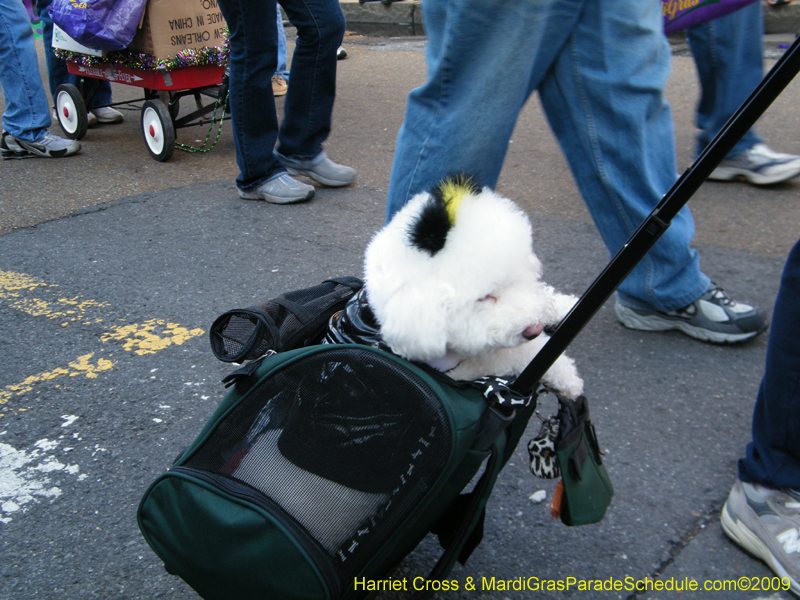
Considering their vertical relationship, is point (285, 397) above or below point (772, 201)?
above

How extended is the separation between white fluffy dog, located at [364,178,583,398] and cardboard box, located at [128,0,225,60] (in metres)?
3.60

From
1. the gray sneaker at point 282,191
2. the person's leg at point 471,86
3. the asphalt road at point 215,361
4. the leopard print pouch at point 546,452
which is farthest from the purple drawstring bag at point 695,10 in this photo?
the leopard print pouch at point 546,452

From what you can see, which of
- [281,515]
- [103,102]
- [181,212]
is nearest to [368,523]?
[281,515]

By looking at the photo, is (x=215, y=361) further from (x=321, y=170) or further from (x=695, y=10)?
(x=695, y=10)

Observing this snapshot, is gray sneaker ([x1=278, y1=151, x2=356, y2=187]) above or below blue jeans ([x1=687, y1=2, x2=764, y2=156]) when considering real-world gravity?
below

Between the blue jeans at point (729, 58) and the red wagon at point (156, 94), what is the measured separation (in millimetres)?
2957

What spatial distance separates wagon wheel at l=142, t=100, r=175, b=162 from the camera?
14.5 feet

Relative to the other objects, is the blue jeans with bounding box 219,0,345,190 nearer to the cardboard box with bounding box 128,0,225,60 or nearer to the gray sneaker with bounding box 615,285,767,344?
the cardboard box with bounding box 128,0,225,60

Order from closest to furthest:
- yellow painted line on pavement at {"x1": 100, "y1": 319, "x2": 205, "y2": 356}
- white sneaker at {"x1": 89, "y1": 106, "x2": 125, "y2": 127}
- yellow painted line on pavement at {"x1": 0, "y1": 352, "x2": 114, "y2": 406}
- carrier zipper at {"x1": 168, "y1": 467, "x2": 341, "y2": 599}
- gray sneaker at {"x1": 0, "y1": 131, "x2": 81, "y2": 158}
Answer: carrier zipper at {"x1": 168, "y1": 467, "x2": 341, "y2": 599}, yellow painted line on pavement at {"x1": 0, "y1": 352, "x2": 114, "y2": 406}, yellow painted line on pavement at {"x1": 100, "y1": 319, "x2": 205, "y2": 356}, gray sneaker at {"x1": 0, "y1": 131, "x2": 81, "y2": 158}, white sneaker at {"x1": 89, "y1": 106, "x2": 125, "y2": 127}

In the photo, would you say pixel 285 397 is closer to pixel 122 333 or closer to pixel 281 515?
pixel 281 515

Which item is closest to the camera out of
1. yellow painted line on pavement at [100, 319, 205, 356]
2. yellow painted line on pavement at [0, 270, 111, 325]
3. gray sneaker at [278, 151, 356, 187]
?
yellow painted line on pavement at [100, 319, 205, 356]

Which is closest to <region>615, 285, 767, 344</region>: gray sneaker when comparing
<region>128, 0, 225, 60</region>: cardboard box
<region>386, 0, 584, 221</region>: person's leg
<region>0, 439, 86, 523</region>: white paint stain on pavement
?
<region>386, 0, 584, 221</region>: person's leg

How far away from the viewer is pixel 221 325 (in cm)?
152

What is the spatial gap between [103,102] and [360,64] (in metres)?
2.86
